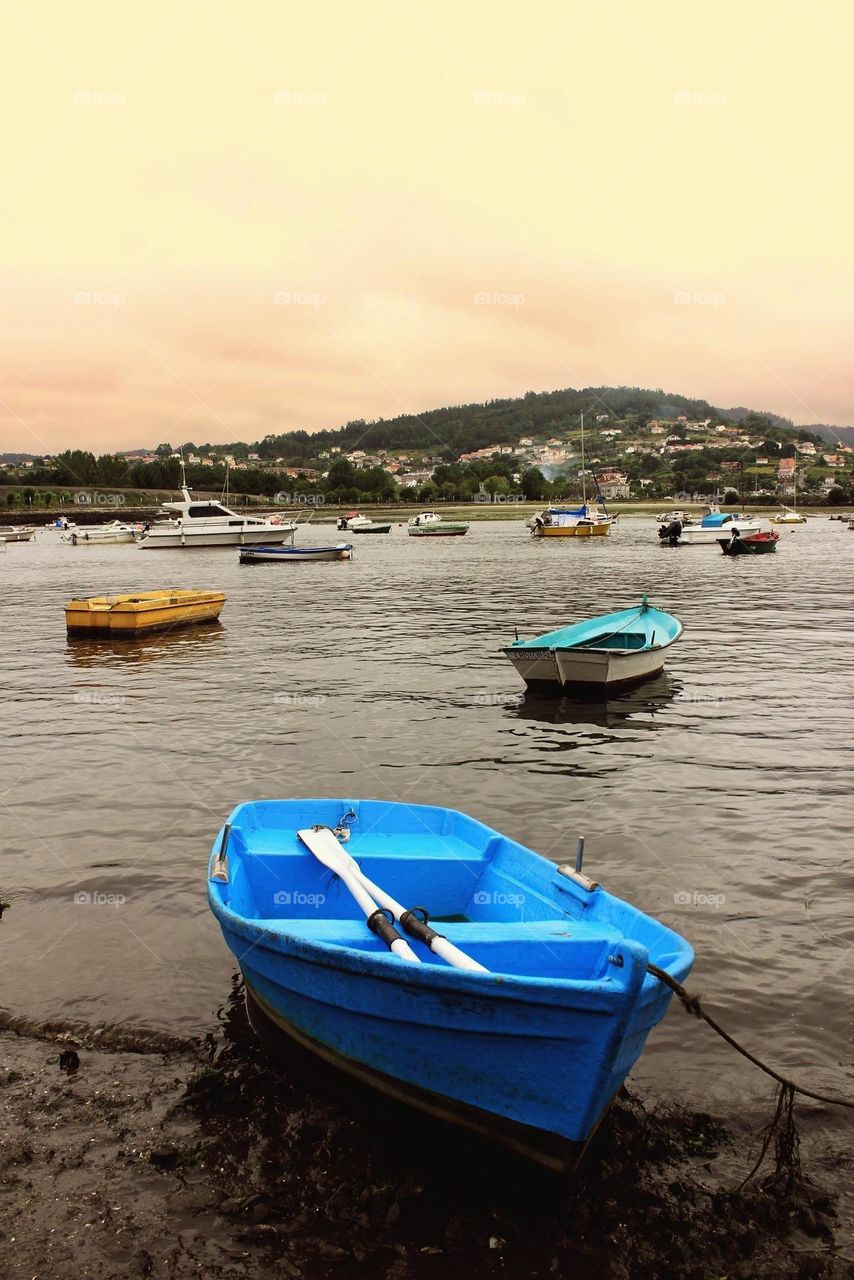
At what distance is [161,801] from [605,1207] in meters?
9.07

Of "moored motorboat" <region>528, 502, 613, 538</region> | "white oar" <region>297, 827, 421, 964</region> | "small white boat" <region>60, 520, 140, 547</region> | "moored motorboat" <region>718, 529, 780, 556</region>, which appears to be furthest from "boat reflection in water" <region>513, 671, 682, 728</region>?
"small white boat" <region>60, 520, 140, 547</region>

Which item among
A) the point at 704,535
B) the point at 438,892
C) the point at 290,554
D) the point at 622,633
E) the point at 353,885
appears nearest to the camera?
the point at 353,885

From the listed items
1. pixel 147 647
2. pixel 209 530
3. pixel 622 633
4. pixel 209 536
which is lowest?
pixel 147 647

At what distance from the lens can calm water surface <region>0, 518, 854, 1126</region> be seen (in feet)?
25.8

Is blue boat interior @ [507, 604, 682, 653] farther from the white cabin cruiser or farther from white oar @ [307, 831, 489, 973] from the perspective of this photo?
the white cabin cruiser

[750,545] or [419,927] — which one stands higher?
[750,545]

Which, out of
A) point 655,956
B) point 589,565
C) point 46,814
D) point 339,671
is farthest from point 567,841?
point 589,565

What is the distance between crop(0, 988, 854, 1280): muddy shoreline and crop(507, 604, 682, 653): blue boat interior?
48.8 ft

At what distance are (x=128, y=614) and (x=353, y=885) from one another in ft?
77.0

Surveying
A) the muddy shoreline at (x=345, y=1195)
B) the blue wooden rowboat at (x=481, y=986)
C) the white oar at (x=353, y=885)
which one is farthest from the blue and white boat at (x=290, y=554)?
the muddy shoreline at (x=345, y=1195)

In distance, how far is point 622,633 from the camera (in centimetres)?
2177

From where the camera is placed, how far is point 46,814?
40.8 feet

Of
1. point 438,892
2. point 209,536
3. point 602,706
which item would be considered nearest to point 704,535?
point 209,536

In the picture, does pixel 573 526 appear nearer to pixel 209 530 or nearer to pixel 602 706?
pixel 209 530
